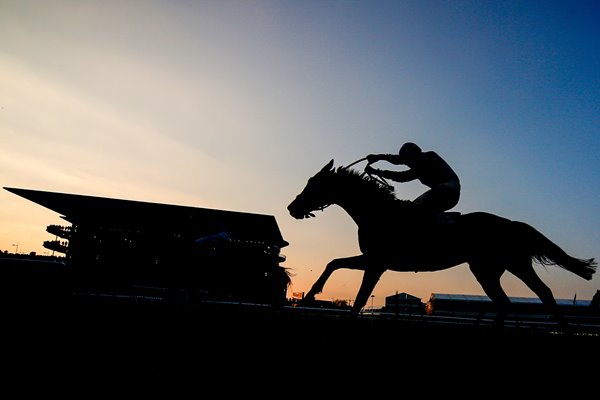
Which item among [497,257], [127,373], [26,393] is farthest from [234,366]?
[497,257]

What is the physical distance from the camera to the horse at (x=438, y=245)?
24.0 ft

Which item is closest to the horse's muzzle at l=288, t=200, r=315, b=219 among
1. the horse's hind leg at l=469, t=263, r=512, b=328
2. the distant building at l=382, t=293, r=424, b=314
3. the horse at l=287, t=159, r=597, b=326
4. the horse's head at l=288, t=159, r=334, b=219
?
the horse's head at l=288, t=159, r=334, b=219

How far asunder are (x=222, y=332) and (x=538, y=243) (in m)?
6.38

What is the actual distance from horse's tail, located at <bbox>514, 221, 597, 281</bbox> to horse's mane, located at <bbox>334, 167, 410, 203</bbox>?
2.26m

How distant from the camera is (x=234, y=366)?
2.78m

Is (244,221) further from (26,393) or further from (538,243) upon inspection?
(26,393)

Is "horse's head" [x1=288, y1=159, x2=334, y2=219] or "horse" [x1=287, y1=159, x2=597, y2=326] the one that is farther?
"horse's head" [x1=288, y1=159, x2=334, y2=219]

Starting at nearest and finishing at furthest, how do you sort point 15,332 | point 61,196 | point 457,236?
point 15,332
point 457,236
point 61,196

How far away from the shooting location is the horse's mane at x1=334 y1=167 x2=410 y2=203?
25.8ft

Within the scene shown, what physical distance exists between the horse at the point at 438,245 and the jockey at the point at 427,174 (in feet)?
0.69

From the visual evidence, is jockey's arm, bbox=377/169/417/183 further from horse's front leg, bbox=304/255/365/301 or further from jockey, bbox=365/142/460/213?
horse's front leg, bbox=304/255/365/301

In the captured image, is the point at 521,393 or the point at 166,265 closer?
the point at 521,393

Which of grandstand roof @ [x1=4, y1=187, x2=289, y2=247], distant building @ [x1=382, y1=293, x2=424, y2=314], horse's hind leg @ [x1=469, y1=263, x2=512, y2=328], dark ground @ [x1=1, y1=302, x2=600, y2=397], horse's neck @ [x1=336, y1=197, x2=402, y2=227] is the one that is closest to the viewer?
dark ground @ [x1=1, y1=302, x2=600, y2=397]

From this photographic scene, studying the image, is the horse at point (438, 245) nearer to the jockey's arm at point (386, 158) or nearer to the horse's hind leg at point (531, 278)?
the horse's hind leg at point (531, 278)
